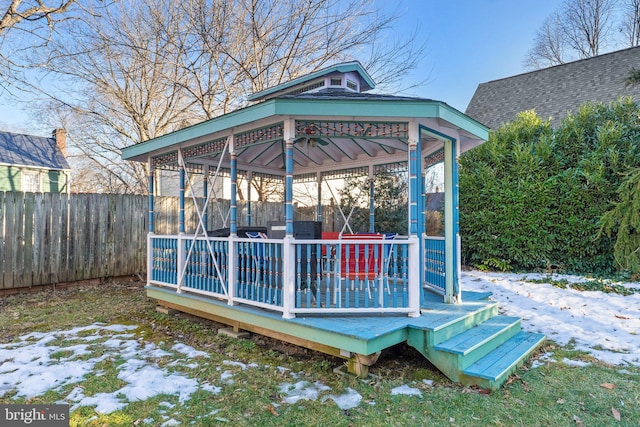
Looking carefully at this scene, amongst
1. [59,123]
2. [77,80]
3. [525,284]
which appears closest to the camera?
[525,284]

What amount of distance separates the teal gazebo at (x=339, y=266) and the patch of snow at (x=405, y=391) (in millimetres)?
335

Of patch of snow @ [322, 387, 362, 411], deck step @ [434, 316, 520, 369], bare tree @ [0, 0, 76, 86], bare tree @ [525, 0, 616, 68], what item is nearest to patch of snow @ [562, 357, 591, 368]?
deck step @ [434, 316, 520, 369]

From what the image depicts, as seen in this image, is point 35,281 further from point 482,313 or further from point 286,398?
point 482,313

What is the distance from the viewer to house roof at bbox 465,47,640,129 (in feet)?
34.6

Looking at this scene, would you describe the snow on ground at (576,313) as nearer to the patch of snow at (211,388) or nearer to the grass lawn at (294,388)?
the grass lawn at (294,388)

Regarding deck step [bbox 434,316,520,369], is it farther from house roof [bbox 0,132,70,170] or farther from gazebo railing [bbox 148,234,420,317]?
house roof [bbox 0,132,70,170]

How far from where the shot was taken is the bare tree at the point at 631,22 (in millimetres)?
15226

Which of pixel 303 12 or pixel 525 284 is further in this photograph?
pixel 303 12

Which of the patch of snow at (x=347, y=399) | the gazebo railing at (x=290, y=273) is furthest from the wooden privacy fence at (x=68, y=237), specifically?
the patch of snow at (x=347, y=399)

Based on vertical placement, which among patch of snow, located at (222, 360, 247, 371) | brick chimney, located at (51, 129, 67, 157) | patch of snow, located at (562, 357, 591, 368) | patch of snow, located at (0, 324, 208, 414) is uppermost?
brick chimney, located at (51, 129, 67, 157)

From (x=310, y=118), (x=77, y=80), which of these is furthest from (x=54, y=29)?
(x=310, y=118)

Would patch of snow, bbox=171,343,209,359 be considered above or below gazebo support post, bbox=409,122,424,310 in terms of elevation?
below

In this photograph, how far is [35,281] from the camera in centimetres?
643

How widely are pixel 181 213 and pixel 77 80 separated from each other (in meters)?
7.73
